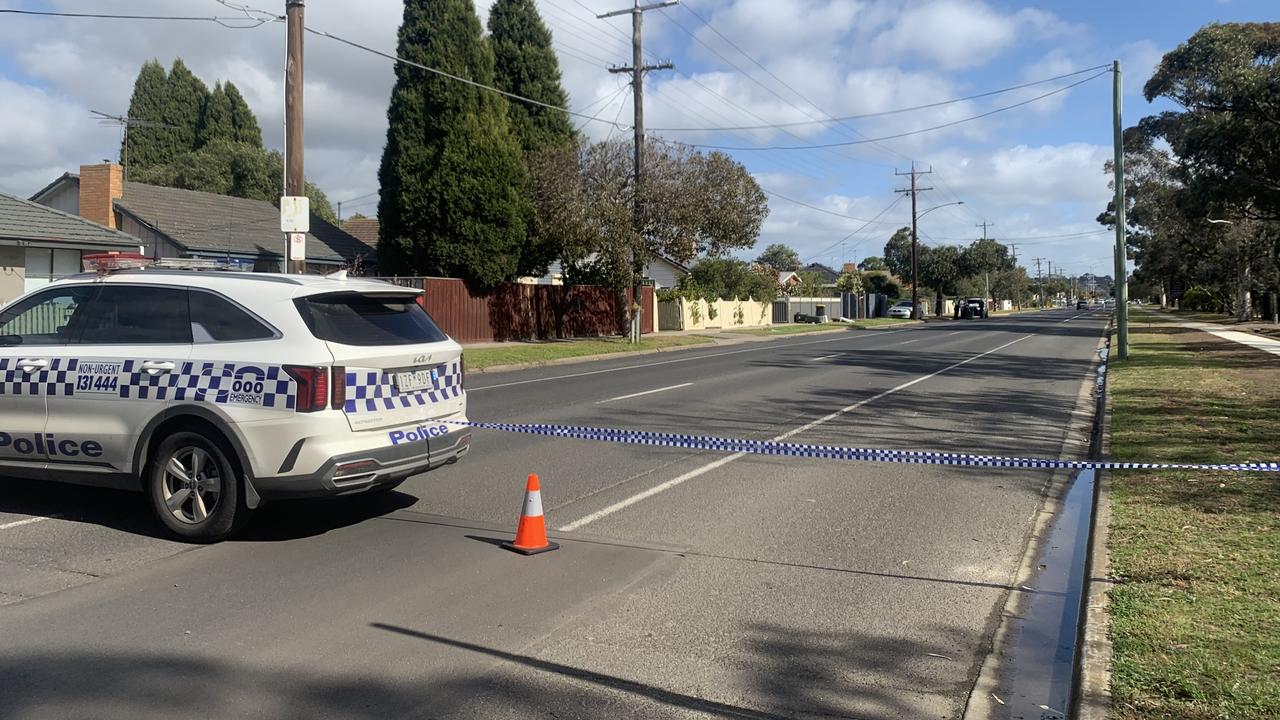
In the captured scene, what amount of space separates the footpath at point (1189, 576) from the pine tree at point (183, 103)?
57.6 m

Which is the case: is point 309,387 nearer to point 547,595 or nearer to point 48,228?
point 547,595

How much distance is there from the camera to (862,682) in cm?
415

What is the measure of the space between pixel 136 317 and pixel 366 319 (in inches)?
60.2

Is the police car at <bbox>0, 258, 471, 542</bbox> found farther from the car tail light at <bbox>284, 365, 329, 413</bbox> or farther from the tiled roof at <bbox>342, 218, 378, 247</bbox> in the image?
the tiled roof at <bbox>342, 218, 378, 247</bbox>

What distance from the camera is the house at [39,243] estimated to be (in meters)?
18.2

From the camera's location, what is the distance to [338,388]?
5891 mm

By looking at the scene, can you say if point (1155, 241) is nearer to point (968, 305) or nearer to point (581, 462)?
point (968, 305)

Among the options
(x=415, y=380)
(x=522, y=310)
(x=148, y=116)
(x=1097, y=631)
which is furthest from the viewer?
(x=148, y=116)

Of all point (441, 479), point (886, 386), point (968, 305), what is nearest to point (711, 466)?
point (441, 479)

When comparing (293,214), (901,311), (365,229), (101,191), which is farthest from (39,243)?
(901,311)

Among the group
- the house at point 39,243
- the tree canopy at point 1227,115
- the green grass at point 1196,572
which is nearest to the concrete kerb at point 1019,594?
the green grass at point 1196,572

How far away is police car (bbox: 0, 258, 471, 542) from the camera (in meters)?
5.82

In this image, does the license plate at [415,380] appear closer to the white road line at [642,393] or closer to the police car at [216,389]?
the police car at [216,389]

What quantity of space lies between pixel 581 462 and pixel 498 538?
2788 millimetres
